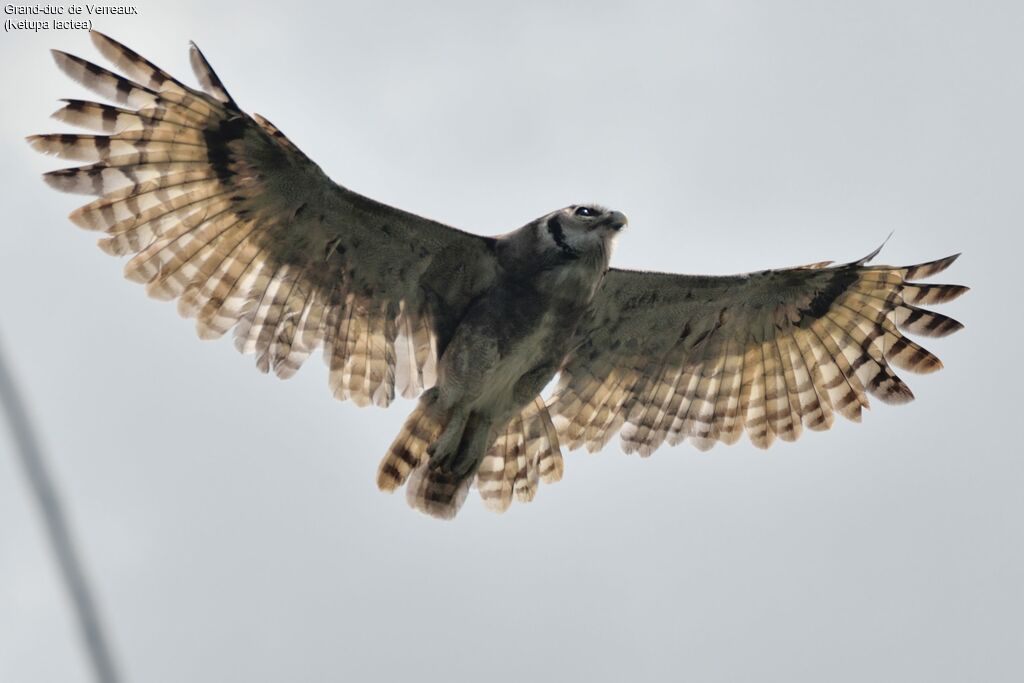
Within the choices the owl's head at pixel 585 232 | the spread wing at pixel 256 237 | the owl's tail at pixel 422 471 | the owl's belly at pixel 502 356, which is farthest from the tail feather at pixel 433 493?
the owl's head at pixel 585 232

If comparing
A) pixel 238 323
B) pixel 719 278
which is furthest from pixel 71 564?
pixel 719 278

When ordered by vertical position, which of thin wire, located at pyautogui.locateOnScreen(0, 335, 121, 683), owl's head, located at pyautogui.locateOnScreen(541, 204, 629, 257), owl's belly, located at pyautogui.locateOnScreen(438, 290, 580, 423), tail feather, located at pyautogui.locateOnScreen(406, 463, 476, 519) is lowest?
thin wire, located at pyautogui.locateOnScreen(0, 335, 121, 683)

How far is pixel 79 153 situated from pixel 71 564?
615cm

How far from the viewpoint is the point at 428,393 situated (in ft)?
29.2

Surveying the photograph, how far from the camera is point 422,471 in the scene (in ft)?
28.8

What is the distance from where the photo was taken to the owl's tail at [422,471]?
8781 millimetres

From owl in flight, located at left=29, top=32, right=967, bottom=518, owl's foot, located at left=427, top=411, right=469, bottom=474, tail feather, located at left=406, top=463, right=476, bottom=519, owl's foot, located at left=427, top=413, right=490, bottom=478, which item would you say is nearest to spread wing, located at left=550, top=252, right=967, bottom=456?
owl in flight, located at left=29, top=32, right=967, bottom=518

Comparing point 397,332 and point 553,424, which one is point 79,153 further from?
point 553,424

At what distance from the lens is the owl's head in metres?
8.39

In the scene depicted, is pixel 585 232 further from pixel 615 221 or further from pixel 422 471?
pixel 422 471

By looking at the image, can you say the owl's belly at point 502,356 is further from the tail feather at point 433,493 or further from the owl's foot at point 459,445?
the tail feather at point 433,493

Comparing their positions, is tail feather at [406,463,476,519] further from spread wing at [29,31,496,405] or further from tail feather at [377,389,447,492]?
spread wing at [29,31,496,405]

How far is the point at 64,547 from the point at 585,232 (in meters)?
6.68

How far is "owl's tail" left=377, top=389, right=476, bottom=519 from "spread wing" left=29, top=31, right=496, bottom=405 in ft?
1.21
